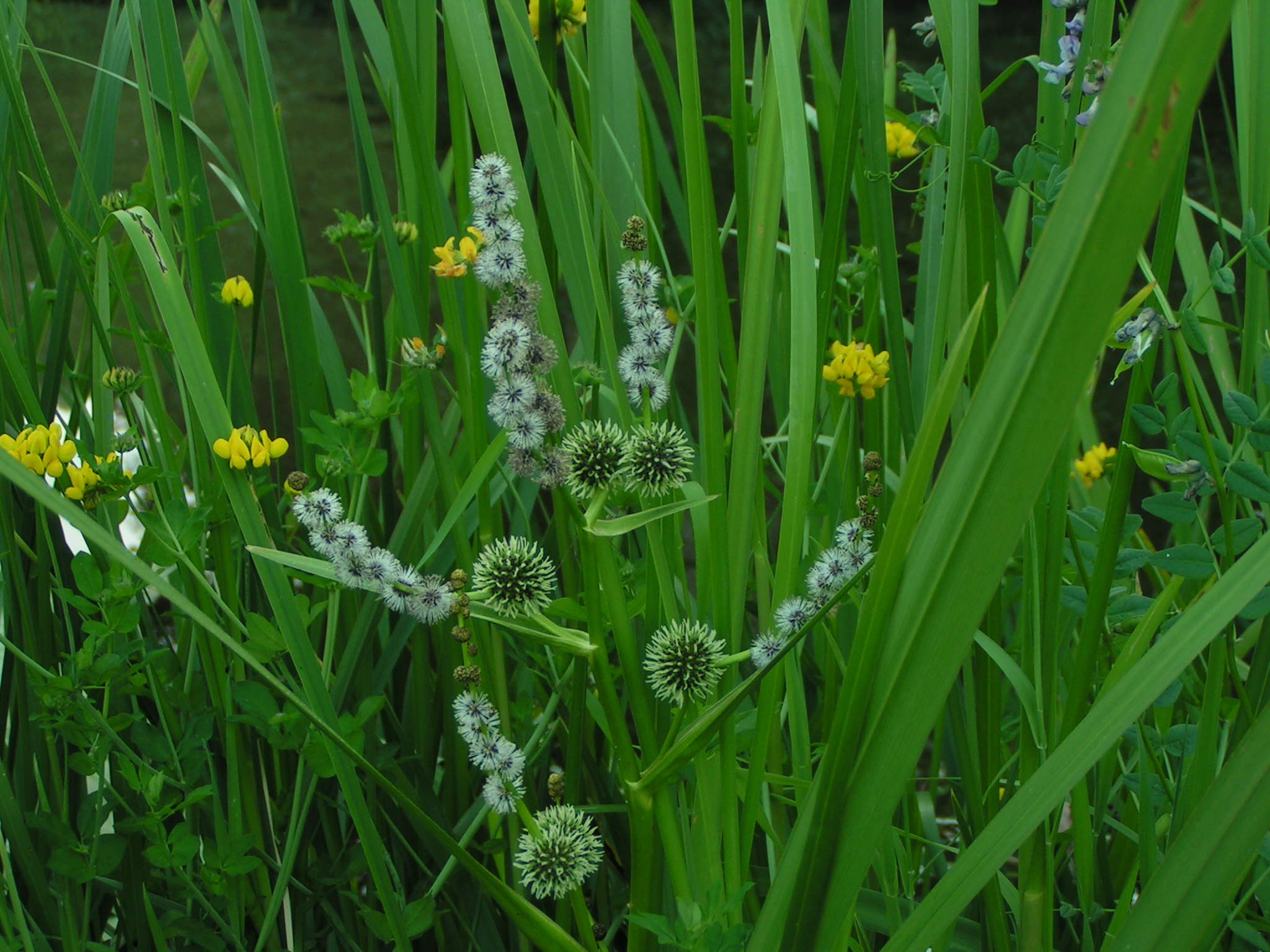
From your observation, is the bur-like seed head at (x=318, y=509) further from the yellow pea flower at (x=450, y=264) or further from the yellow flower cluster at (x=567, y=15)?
the yellow flower cluster at (x=567, y=15)

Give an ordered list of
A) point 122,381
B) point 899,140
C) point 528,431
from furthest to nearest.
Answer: point 899,140, point 122,381, point 528,431

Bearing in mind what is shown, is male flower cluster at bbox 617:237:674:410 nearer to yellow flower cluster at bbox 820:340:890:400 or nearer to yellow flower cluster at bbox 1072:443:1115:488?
yellow flower cluster at bbox 820:340:890:400

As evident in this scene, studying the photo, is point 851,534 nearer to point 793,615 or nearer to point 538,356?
point 793,615

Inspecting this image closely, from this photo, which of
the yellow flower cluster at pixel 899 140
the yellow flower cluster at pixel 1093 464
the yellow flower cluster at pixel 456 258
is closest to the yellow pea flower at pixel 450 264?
the yellow flower cluster at pixel 456 258

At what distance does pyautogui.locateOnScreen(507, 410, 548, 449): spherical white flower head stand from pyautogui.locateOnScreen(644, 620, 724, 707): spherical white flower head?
12 cm

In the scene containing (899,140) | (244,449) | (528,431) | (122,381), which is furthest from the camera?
(899,140)

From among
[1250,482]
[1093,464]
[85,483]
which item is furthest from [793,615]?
[1093,464]

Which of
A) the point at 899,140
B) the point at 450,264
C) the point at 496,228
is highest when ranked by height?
the point at 899,140

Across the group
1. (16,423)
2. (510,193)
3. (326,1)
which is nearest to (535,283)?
(510,193)

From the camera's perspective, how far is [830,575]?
1.58ft

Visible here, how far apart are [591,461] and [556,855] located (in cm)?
19

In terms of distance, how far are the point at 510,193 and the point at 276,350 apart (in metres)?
2.07

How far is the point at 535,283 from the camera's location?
1.49ft

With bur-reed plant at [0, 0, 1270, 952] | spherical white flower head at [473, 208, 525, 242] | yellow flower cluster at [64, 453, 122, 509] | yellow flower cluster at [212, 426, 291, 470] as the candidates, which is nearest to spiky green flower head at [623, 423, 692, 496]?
bur-reed plant at [0, 0, 1270, 952]
